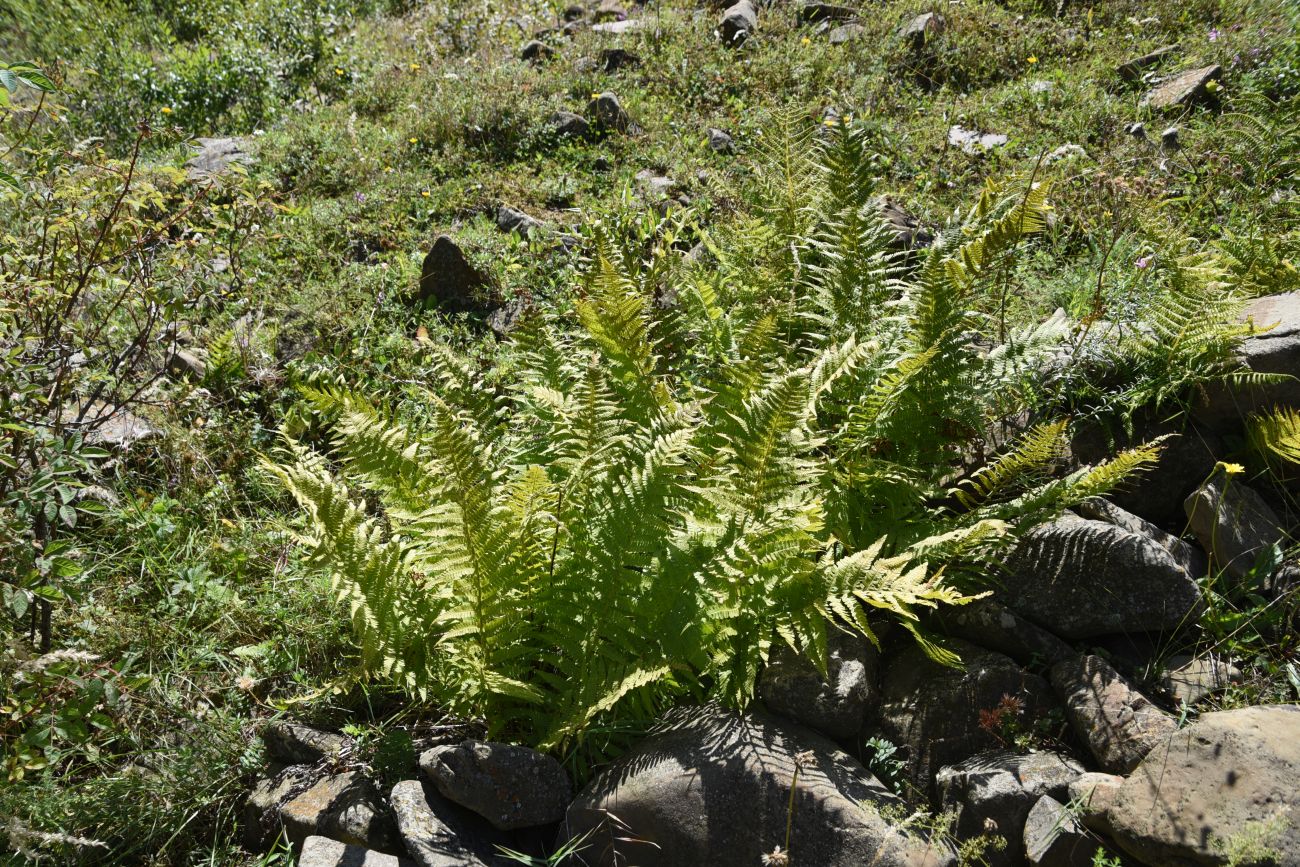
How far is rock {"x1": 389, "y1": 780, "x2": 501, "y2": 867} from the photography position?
2564 millimetres

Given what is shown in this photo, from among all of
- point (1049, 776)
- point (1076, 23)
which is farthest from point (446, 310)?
point (1076, 23)

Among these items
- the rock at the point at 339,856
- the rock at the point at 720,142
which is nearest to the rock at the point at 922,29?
the rock at the point at 720,142

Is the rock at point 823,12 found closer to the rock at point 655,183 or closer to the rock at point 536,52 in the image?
the rock at point 536,52

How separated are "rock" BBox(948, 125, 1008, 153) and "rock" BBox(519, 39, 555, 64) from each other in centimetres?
373

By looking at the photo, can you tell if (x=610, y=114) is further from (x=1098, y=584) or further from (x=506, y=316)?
(x=1098, y=584)

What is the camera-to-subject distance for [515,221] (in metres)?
5.86

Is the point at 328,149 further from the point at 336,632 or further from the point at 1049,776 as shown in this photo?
the point at 1049,776

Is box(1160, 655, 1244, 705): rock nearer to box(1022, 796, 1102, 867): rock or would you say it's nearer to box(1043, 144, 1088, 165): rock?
box(1022, 796, 1102, 867): rock

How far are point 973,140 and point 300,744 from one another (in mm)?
5516

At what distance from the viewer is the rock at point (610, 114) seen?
691 cm

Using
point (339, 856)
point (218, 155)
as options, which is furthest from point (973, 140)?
point (339, 856)

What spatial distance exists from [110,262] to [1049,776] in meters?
3.72

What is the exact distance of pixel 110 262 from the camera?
347 centimetres

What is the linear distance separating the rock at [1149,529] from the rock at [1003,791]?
0.94m
